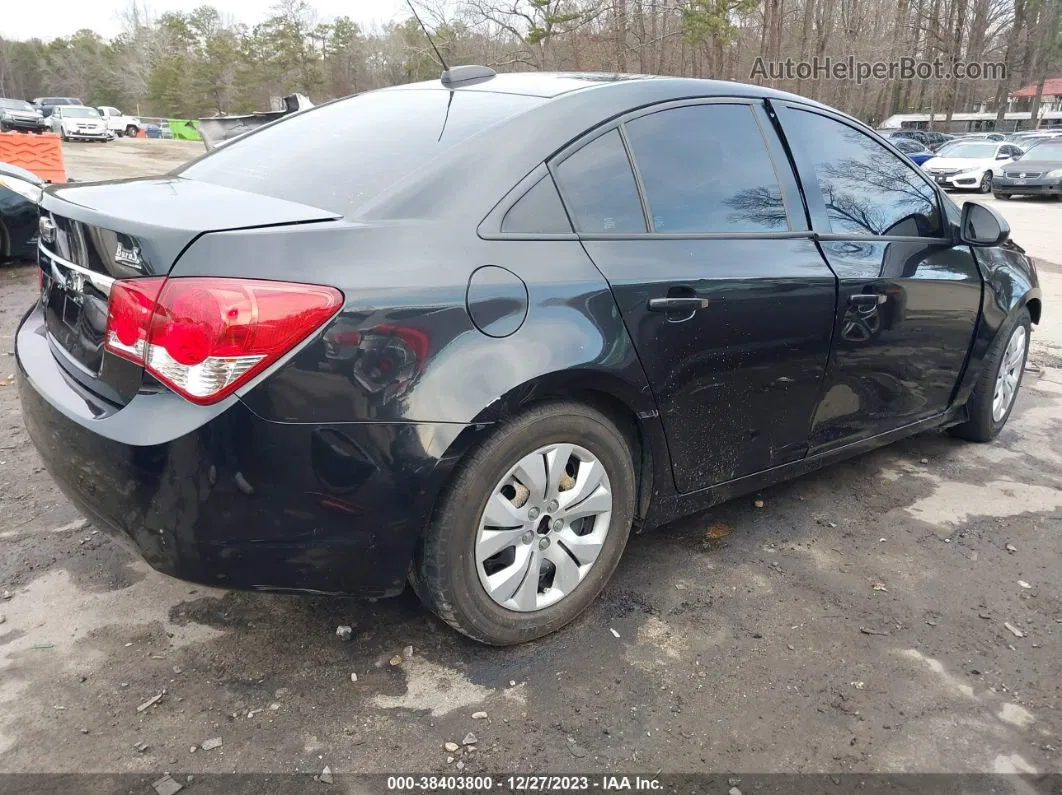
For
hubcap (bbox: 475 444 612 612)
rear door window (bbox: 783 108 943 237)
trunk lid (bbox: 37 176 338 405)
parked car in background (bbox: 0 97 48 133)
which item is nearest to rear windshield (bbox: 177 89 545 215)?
trunk lid (bbox: 37 176 338 405)

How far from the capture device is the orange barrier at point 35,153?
13453mm

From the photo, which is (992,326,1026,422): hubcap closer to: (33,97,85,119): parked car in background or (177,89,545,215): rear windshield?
(177,89,545,215): rear windshield

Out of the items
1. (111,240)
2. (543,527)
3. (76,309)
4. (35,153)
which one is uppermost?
(111,240)

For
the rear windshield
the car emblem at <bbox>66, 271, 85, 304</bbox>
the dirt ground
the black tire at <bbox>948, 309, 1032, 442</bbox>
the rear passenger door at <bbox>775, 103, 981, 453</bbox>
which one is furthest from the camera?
the black tire at <bbox>948, 309, 1032, 442</bbox>

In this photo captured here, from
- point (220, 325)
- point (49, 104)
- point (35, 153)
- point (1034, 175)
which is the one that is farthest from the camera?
point (49, 104)

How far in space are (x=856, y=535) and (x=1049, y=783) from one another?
4.36ft

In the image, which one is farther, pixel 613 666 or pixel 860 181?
pixel 860 181

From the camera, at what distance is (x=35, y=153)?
543 inches

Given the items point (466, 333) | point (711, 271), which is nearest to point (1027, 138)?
point (711, 271)

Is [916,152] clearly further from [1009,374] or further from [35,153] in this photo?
[1009,374]

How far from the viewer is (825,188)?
3.09m

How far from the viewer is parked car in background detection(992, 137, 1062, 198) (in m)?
20.7

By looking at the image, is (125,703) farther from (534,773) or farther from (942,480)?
(942,480)

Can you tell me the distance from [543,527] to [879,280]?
1.72m
